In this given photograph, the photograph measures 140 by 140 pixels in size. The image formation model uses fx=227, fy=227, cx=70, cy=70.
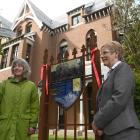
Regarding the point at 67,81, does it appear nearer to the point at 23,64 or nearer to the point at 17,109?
the point at 23,64

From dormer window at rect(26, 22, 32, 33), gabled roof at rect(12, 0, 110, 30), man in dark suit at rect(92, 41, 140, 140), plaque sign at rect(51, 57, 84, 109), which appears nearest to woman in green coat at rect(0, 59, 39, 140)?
plaque sign at rect(51, 57, 84, 109)

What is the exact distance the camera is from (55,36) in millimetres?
22734

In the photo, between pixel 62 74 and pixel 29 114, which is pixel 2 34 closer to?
pixel 62 74

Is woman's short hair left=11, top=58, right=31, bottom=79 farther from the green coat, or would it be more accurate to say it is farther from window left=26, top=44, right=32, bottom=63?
window left=26, top=44, right=32, bottom=63

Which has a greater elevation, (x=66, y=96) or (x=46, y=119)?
(x=66, y=96)

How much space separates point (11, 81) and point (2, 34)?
391 centimetres

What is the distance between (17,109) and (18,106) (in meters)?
0.05

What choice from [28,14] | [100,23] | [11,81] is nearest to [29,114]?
[11,81]

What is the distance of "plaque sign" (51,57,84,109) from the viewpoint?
4637 mm

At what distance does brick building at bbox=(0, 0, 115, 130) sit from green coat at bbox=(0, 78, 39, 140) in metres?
15.6

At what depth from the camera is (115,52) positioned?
2.70 meters

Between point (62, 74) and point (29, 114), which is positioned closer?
point (29, 114)

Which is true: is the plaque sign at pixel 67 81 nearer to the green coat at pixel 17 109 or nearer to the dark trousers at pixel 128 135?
the green coat at pixel 17 109

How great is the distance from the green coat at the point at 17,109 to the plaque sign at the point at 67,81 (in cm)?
106
